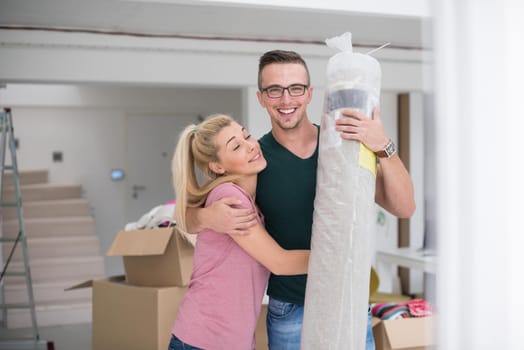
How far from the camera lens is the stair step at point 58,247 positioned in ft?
23.2

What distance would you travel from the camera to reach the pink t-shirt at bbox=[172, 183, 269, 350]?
1.89 meters

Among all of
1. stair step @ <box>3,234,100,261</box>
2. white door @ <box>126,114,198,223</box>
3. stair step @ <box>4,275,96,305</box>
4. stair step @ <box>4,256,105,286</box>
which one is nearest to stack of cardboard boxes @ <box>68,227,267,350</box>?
stair step @ <box>4,275,96,305</box>

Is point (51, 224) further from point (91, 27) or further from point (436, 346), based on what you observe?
point (436, 346)

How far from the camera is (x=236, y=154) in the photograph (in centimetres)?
196

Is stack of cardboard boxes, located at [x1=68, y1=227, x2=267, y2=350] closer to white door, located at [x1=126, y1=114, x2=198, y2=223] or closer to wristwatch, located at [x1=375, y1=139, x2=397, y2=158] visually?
wristwatch, located at [x1=375, y1=139, x2=397, y2=158]

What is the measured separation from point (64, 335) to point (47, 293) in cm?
104

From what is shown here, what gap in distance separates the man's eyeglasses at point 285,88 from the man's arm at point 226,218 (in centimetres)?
32

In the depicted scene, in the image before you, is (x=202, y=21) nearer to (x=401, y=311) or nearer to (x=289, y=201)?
(x=401, y=311)

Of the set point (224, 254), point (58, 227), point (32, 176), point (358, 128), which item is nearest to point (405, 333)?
point (224, 254)

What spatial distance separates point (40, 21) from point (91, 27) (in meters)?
0.40

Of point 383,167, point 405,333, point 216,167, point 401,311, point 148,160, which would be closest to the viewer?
point 383,167

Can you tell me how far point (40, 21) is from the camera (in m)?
5.00

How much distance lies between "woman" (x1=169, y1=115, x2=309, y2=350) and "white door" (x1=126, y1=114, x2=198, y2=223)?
6.71m

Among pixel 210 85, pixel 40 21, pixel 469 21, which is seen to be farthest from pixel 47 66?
pixel 469 21
